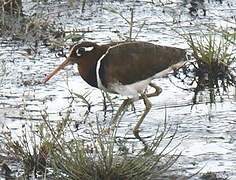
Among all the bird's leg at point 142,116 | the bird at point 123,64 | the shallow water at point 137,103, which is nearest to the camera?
the shallow water at point 137,103

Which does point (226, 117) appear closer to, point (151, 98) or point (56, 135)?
point (151, 98)

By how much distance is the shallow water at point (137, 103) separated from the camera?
6488 mm

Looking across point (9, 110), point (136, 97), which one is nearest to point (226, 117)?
point (136, 97)

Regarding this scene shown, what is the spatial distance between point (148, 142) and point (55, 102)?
58.0 inches

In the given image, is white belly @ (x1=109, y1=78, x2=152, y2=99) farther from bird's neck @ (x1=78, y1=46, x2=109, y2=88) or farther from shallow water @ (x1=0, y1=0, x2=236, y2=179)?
shallow water @ (x1=0, y1=0, x2=236, y2=179)

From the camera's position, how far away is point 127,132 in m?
6.52

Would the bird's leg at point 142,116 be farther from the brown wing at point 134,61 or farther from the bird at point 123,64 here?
the brown wing at point 134,61

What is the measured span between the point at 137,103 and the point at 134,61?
108cm

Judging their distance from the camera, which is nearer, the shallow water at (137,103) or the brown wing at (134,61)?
the shallow water at (137,103)

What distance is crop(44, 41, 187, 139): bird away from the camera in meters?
6.71

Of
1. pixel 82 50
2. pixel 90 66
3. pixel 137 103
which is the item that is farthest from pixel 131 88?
pixel 137 103

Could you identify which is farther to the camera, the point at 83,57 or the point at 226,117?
the point at 226,117

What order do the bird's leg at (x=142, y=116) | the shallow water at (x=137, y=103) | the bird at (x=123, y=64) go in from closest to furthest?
1. the shallow water at (x=137, y=103)
2. the bird at (x=123, y=64)
3. the bird's leg at (x=142, y=116)

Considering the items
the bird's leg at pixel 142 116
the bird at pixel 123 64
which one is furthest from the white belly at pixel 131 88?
the bird's leg at pixel 142 116
